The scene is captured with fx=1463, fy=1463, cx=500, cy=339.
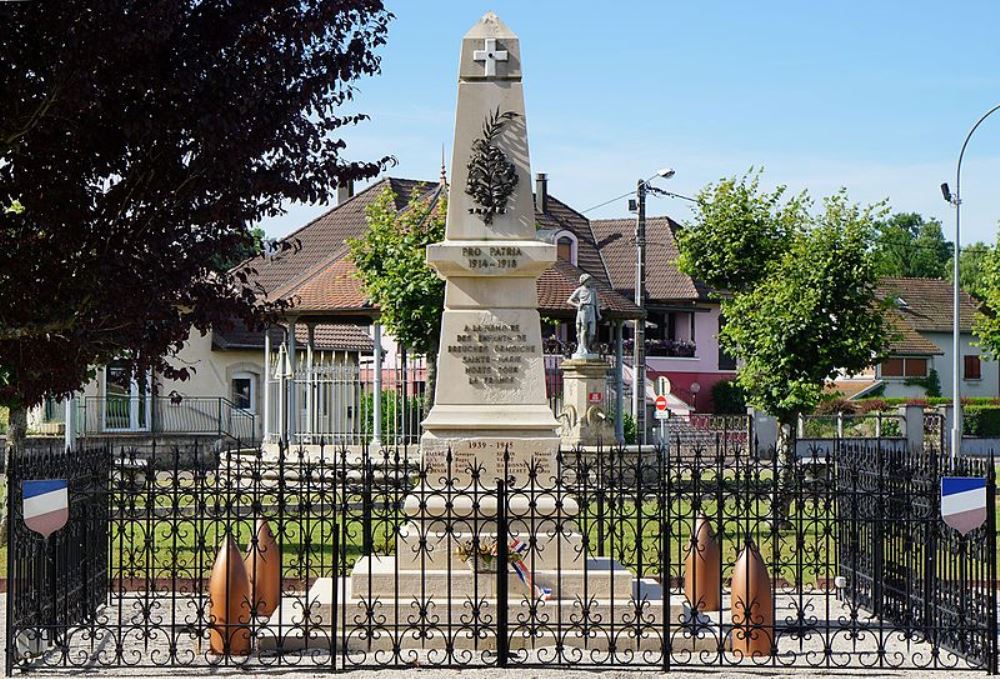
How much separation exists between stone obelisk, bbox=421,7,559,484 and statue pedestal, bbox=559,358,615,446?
19.4 metres

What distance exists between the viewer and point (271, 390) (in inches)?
1235

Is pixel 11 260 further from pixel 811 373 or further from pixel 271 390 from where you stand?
pixel 271 390

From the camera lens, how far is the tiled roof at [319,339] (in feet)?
141

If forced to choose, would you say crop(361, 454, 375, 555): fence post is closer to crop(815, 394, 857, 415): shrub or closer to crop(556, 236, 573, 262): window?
crop(556, 236, 573, 262): window

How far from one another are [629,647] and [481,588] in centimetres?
133

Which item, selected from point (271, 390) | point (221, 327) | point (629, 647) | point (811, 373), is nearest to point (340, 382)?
point (271, 390)

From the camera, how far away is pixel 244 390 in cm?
4397

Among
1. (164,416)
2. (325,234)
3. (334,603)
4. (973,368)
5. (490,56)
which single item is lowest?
(334,603)

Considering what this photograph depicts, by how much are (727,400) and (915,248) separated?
171ft

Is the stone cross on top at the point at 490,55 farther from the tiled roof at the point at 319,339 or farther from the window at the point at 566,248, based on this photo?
the window at the point at 566,248

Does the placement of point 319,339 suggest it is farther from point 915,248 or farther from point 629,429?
point 915,248

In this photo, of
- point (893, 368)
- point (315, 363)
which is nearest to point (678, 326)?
point (893, 368)

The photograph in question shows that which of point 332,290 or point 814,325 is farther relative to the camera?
point 332,290

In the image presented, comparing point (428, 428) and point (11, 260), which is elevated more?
point (11, 260)
